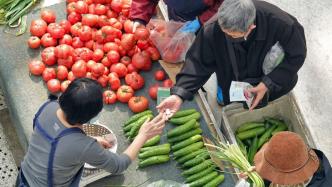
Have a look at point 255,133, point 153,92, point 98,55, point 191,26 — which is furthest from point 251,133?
point 98,55

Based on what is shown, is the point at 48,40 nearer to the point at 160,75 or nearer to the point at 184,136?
the point at 160,75

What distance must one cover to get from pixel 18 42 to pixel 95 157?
2316mm

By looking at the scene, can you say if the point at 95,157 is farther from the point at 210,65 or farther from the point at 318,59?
the point at 318,59

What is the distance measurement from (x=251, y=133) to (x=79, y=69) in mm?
1677

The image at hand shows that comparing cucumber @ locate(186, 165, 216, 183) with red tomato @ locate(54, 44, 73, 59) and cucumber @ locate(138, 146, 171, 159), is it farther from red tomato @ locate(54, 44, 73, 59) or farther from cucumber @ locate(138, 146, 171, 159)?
red tomato @ locate(54, 44, 73, 59)

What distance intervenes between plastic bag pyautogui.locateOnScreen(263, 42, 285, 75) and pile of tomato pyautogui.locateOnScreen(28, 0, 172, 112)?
45.3 inches

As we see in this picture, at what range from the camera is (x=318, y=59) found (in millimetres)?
5746

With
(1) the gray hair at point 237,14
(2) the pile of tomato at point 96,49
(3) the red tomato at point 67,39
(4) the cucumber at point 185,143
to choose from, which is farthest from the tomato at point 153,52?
(1) the gray hair at point 237,14

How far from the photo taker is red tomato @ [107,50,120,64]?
505cm

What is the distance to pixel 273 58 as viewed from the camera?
403 centimetres

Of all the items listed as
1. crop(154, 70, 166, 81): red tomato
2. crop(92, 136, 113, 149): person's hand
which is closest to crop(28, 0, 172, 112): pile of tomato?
crop(154, 70, 166, 81): red tomato

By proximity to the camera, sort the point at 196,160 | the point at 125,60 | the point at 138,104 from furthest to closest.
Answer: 1. the point at 125,60
2. the point at 138,104
3. the point at 196,160

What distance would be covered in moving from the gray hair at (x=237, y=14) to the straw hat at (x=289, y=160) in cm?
79

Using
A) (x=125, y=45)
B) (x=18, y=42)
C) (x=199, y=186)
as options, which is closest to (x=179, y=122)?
(x=199, y=186)
